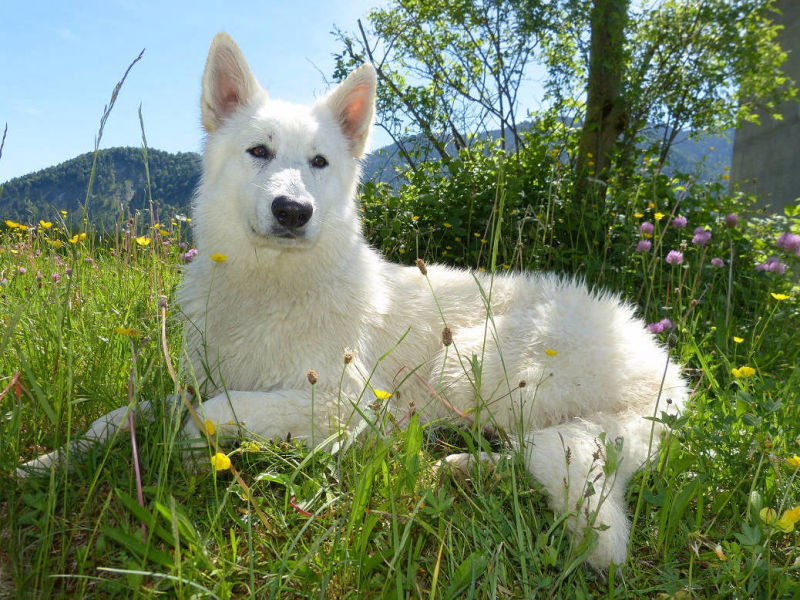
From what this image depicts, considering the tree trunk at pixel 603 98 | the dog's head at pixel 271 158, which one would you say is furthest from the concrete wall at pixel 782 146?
the dog's head at pixel 271 158

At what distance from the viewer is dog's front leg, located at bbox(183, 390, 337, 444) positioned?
2.15 metres

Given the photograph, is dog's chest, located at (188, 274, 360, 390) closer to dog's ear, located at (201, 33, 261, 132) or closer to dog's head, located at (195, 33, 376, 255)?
dog's head, located at (195, 33, 376, 255)

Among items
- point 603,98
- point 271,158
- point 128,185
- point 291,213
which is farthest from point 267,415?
point 603,98

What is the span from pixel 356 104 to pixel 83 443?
217cm

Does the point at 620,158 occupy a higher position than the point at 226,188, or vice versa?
the point at 620,158

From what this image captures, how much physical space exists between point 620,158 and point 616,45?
1.32 metres

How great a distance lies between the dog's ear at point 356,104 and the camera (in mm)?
2967

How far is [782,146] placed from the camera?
9719 millimetres

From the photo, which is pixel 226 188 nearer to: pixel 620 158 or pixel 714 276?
pixel 714 276

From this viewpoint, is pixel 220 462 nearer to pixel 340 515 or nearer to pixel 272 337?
pixel 340 515

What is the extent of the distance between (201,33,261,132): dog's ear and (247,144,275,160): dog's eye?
371 millimetres

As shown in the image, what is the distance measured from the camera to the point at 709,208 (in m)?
5.72

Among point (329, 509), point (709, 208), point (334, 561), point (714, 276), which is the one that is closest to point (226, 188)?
point (329, 509)

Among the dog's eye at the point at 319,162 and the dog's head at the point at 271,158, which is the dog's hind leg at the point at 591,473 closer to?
the dog's head at the point at 271,158
